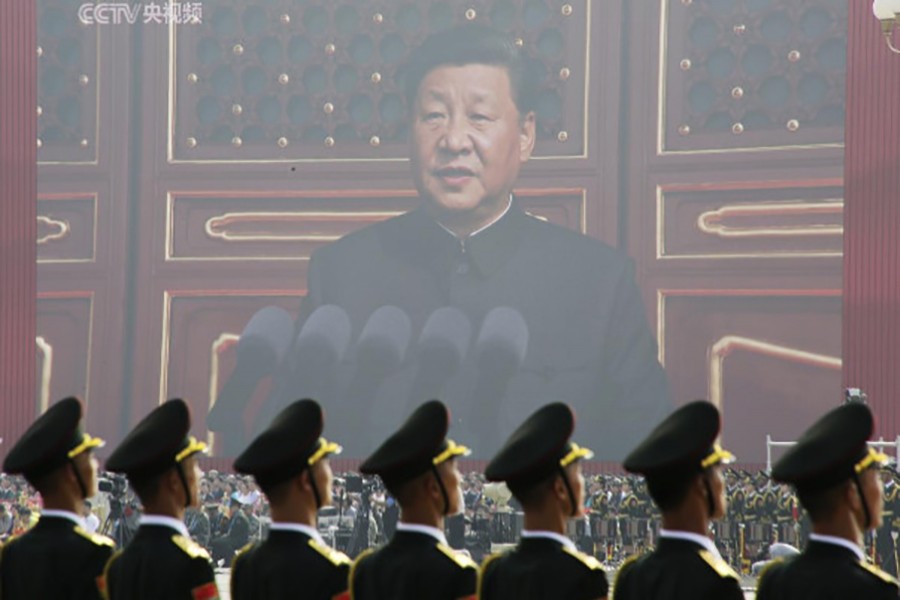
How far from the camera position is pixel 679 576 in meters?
4.80

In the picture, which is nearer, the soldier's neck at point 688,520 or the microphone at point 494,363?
the soldier's neck at point 688,520

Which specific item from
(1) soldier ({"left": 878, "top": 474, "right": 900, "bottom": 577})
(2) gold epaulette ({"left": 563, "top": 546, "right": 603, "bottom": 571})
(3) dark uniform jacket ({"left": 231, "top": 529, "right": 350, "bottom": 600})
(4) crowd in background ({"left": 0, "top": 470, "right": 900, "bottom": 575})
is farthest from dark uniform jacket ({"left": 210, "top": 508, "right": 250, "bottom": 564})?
(2) gold epaulette ({"left": 563, "top": 546, "right": 603, "bottom": 571})

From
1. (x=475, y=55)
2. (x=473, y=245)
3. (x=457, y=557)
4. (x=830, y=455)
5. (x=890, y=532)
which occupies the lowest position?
(x=890, y=532)

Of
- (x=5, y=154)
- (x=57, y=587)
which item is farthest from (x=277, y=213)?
(x=57, y=587)

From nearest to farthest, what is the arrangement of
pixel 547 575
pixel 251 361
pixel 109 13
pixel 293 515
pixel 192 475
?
1. pixel 547 575
2. pixel 293 515
3. pixel 192 475
4. pixel 251 361
5. pixel 109 13

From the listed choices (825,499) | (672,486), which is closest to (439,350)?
(672,486)

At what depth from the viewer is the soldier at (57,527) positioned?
562cm

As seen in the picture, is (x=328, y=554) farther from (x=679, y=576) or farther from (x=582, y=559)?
(x=679, y=576)

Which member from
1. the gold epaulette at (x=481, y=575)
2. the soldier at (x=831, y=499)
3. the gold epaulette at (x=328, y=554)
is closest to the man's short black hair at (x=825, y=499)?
the soldier at (x=831, y=499)

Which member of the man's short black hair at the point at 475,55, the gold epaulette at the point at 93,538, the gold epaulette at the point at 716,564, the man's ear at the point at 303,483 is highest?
the man's short black hair at the point at 475,55

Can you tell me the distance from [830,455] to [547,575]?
39.4 inches

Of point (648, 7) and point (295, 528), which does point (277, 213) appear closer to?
point (648, 7)

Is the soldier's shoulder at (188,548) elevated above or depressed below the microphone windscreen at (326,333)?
above

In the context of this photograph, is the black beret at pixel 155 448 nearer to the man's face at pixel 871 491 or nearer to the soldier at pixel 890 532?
the man's face at pixel 871 491
